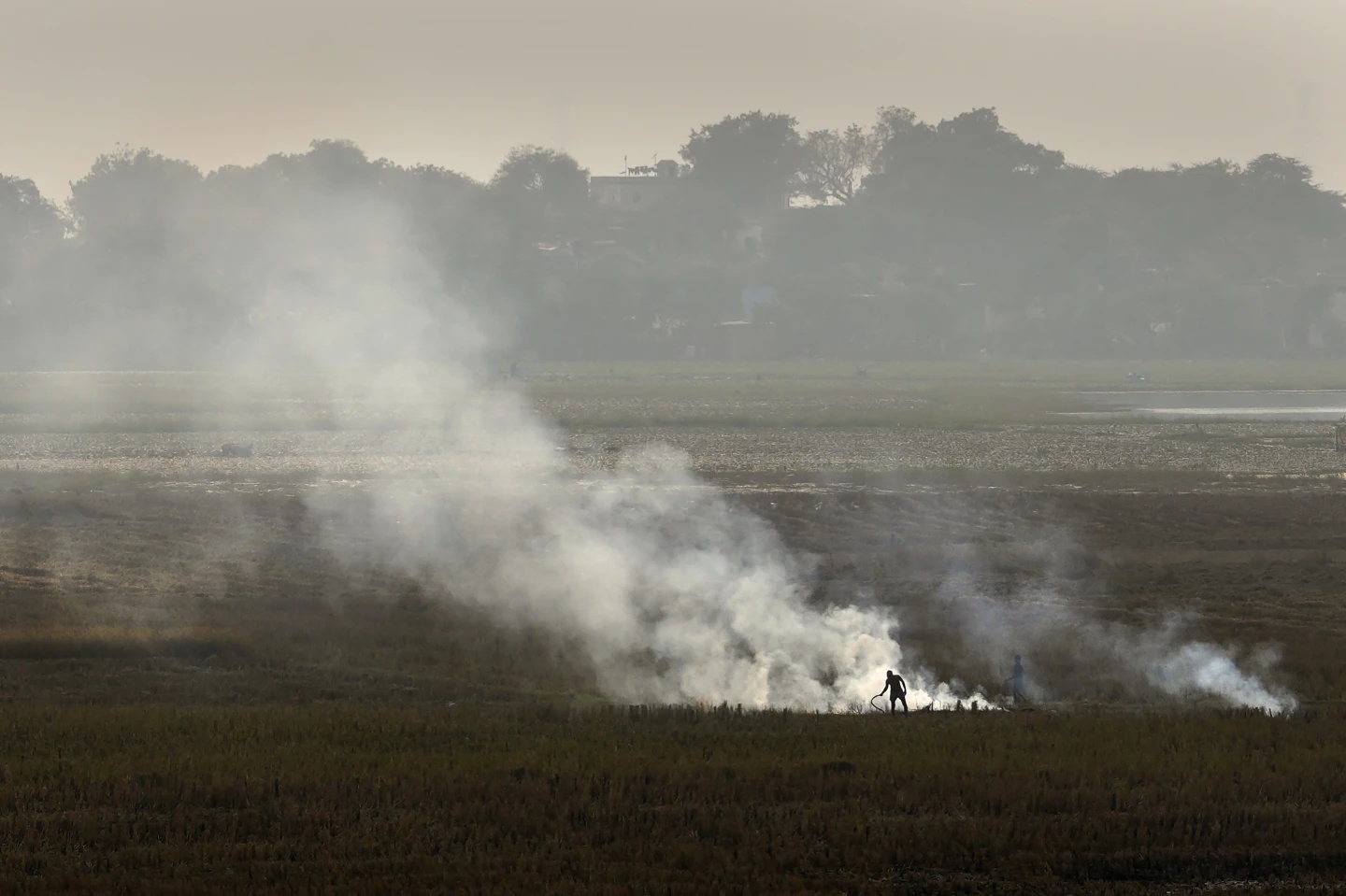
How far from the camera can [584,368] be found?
11525cm

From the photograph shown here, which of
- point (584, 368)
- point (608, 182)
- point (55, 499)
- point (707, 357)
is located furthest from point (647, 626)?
point (608, 182)

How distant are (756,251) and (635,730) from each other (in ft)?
483

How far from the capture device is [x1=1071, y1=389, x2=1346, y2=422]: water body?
2889 inches

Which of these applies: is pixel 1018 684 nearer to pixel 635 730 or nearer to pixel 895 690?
pixel 895 690

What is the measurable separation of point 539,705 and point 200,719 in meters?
4.12

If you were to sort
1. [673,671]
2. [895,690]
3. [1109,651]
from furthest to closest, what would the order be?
1. [1109,651]
2. [673,671]
3. [895,690]

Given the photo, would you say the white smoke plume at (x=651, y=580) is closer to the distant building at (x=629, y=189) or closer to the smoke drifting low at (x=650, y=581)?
the smoke drifting low at (x=650, y=581)

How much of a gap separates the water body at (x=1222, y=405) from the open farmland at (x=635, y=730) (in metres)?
29.3

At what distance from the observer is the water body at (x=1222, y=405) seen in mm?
73375

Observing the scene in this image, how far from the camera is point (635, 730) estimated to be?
66.4ft

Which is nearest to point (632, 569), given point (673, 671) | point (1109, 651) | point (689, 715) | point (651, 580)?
point (651, 580)

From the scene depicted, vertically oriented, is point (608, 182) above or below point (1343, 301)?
above

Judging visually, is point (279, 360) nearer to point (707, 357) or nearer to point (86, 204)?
point (707, 357)

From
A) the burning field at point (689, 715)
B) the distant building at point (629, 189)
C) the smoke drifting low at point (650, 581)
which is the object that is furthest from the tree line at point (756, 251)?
the burning field at point (689, 715)
